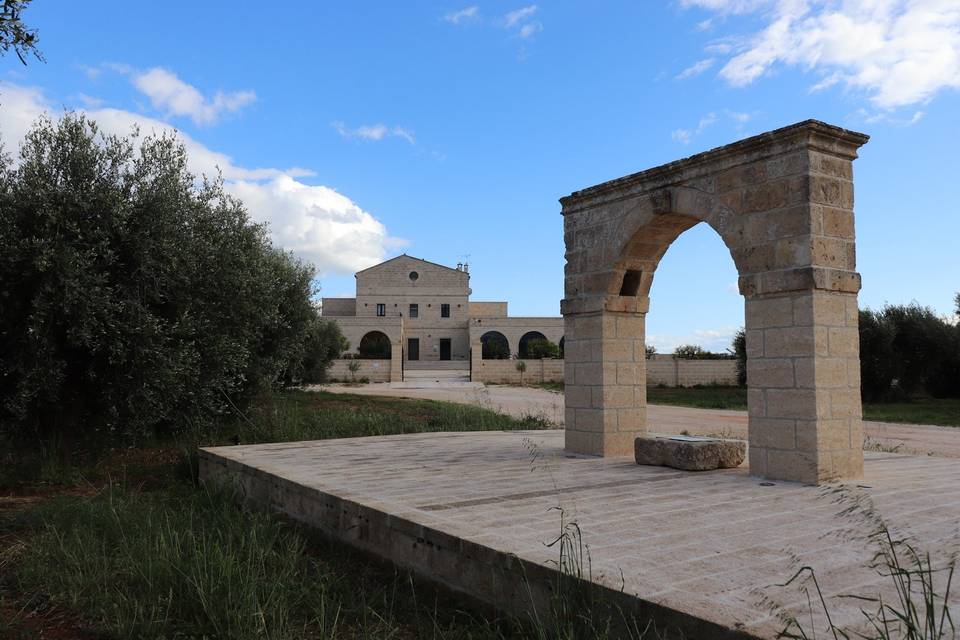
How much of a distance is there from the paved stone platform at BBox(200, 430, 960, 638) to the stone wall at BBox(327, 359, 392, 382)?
26.4m

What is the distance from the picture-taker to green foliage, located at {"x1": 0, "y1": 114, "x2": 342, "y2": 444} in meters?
7.54

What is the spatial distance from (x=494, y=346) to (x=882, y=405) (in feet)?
91.9

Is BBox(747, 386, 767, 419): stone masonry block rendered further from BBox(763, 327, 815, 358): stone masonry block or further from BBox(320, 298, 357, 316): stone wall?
BBox(320, 298, 357, 316): stone wall

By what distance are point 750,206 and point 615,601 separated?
4134 mm

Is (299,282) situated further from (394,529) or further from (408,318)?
(408,318)

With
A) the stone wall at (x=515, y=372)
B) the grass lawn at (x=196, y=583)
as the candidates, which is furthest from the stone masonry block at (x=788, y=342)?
the stone wall at (x=515, y=372)

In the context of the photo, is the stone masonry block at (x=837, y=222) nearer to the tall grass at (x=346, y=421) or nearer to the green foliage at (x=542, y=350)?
the tall grass at (x=346, y=421)

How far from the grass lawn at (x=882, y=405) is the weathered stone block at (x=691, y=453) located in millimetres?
12109

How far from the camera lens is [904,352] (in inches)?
944

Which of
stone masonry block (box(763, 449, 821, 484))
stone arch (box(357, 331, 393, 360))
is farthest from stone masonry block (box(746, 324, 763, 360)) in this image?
stone arch (box(357, 331, 393, 360))

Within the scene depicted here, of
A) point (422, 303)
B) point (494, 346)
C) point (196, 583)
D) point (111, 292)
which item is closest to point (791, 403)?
point (196, 583)

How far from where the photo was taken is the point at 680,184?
21.7 ft

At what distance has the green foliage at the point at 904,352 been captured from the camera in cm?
2328

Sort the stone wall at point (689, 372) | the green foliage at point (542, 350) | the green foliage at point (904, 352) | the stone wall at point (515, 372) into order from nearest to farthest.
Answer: the green foliage at point (904, 352) < the stone wall at point (689, 372) < the stone wall at point (515, 372) < the green foliage at point (542, 350)
